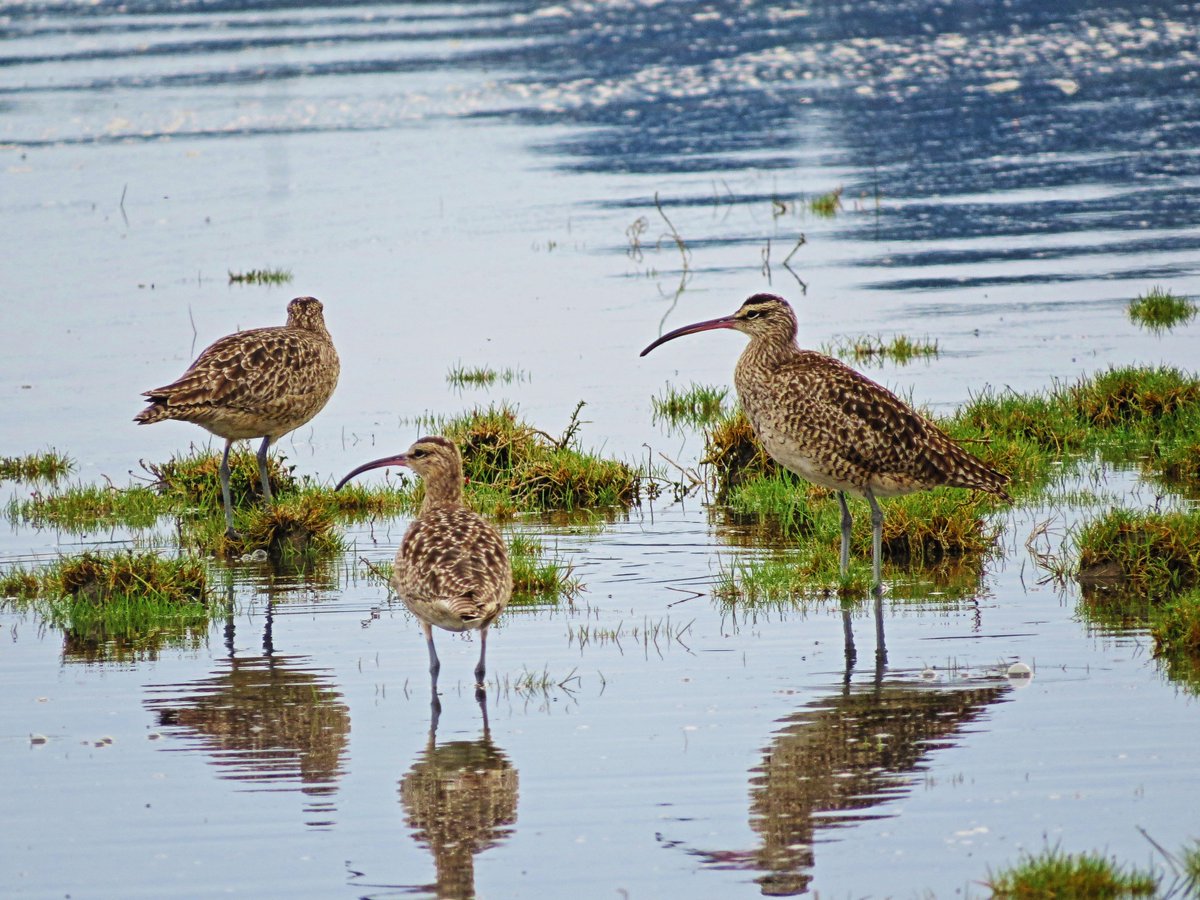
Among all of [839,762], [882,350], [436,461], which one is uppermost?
[882,350]

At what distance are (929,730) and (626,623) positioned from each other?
8.96 ft

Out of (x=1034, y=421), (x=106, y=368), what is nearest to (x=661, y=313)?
(x=106, y=368)

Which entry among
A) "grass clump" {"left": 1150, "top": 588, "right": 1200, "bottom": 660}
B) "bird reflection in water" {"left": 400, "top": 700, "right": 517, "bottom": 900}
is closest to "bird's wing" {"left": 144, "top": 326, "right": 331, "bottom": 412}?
"bird reflection in water" {"left": 400, "top": 700, "right": 517, "bottom": 900}

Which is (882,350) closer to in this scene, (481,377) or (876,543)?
(481,377)

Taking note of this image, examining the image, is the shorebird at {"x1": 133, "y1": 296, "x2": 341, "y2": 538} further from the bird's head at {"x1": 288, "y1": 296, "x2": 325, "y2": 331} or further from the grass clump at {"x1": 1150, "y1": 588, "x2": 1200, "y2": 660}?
the grass clump at {"x1": 1150, "y1": 588, "x2": 1200, "y2": 660}

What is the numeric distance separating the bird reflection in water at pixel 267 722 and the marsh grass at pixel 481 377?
9.19 metres

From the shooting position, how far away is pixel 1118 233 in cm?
2830

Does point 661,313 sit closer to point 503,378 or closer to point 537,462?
point 503,378

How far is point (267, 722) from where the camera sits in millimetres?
10398

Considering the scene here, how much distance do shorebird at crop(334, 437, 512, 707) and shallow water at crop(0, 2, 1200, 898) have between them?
0.49 meters

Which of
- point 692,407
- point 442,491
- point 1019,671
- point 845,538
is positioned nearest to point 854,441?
point 845,538

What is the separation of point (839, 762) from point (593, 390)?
11.1 m

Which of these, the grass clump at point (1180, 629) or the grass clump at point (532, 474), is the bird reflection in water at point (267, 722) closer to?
A: the grass clump at point (532, 474)

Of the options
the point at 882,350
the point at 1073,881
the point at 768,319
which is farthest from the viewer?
the point at 882,350
